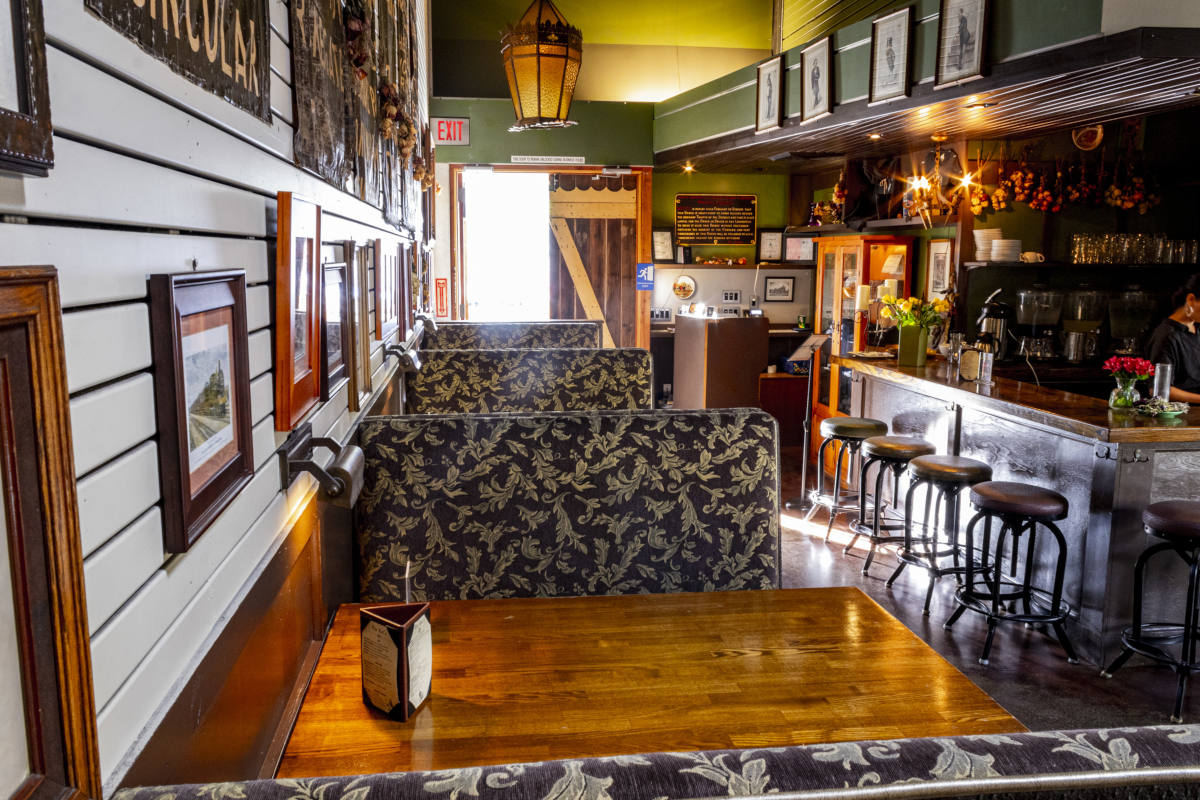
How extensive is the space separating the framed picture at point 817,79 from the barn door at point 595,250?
2.81 meters

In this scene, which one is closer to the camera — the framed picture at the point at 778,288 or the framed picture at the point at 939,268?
the framed picture at the point at 939,268

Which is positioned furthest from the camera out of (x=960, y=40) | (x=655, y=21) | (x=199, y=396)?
(x=655, y=21)

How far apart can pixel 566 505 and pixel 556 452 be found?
16 centimetres

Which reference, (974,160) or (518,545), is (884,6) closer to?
(974,160)

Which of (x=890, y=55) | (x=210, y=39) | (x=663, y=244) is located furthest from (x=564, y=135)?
(x=210, y=39)

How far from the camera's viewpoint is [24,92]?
2.31ft

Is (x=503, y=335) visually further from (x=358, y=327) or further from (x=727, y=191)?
(x=727, y=191)

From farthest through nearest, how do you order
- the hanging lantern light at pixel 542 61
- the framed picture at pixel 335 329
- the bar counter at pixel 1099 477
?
the hanging lantern light at pixel 542 61, the bar counter at pixel 1099 477, the framed picture at pixel 335 329

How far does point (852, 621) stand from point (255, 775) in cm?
125

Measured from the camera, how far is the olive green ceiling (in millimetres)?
9203

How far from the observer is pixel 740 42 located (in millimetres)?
9852

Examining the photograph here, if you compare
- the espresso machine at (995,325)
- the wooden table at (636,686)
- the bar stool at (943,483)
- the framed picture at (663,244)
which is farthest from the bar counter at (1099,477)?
the framed picture at (663,244)

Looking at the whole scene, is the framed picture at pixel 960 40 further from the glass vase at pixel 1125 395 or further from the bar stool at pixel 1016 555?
the bar stool at pixel 1016 555

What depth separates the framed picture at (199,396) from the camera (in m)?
1.08
